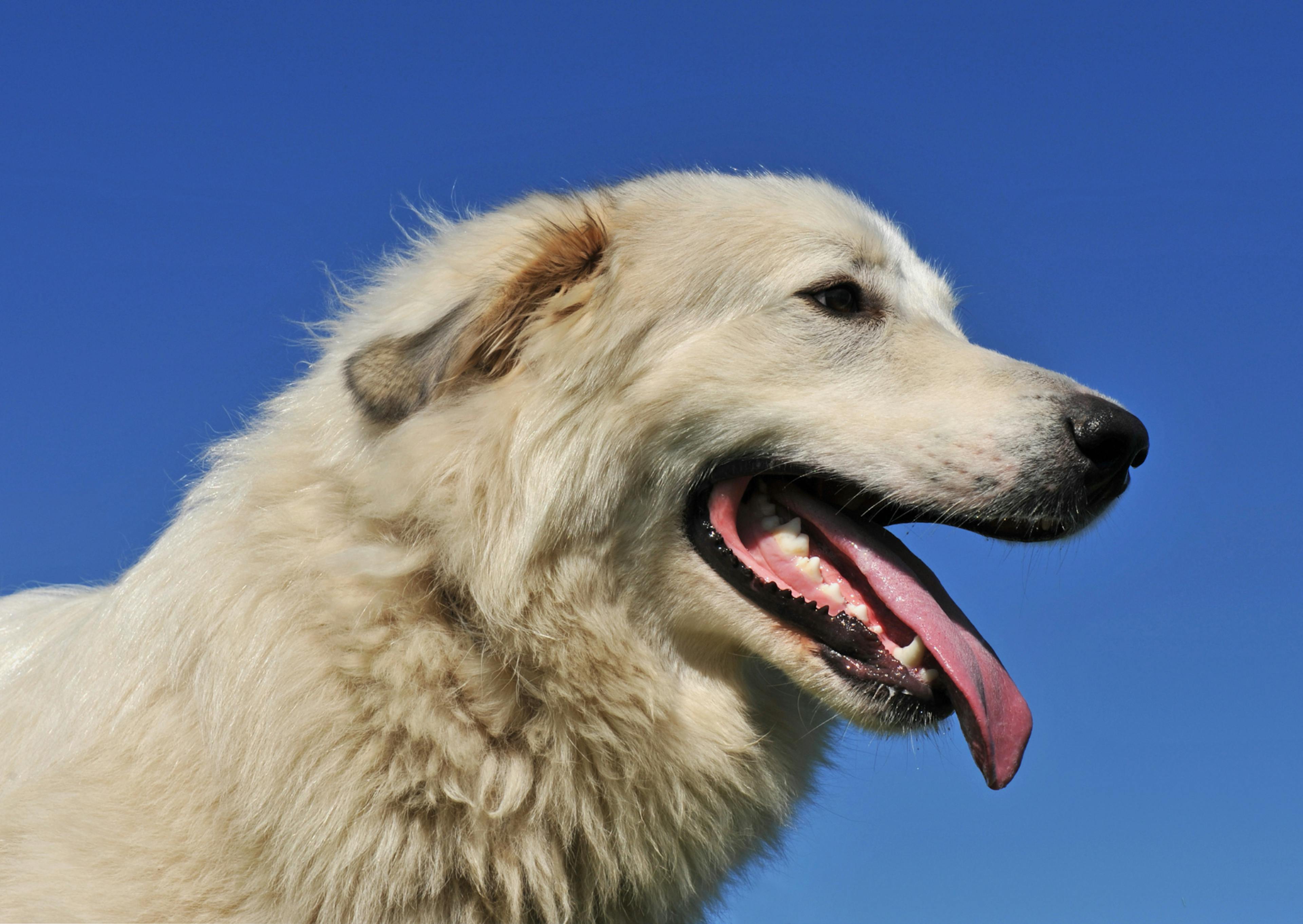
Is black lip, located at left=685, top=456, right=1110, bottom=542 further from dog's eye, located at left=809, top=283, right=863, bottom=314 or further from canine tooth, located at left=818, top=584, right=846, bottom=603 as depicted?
dog's eye, located at left=809, top=283, right=863, bottom=314

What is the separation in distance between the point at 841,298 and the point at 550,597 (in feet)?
4.86

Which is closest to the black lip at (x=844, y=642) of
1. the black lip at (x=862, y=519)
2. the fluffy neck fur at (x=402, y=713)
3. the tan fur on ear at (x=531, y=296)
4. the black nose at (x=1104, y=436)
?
the black lip at (x=862, y=519)

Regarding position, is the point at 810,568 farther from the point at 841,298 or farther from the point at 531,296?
the point at 531,296

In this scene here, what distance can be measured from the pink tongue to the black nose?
645mm

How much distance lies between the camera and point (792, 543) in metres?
4.04

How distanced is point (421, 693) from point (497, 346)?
1.12 meters

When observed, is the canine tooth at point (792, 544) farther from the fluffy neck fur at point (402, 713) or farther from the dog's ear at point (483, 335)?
the dog's ear at point (483, 335)

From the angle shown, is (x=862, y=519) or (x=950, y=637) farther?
(x=862, y=519)

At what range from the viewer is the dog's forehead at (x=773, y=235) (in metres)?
4.11

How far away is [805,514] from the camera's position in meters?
4.12

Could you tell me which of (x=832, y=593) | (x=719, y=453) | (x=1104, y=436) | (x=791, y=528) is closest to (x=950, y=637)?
(x=832, y=593)

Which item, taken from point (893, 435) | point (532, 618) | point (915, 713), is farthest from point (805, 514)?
point (532, 618)

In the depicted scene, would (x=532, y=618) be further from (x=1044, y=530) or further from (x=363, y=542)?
(x=1044, y=530)

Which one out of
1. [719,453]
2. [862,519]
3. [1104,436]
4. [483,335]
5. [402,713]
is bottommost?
[402,713]
